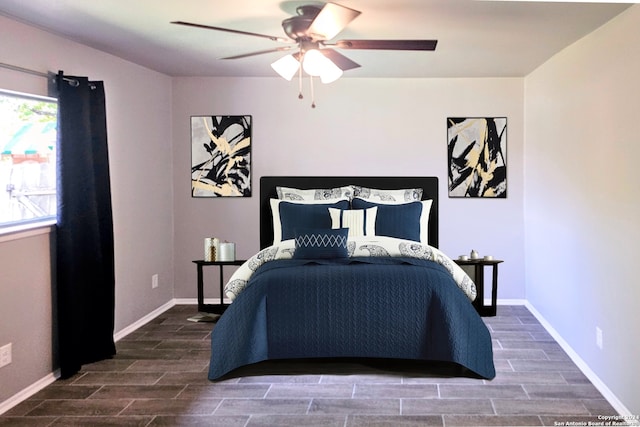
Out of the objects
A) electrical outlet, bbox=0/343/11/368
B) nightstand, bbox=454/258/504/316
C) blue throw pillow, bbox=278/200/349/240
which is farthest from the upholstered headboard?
electrical outlet, bbox=0/343/11/368

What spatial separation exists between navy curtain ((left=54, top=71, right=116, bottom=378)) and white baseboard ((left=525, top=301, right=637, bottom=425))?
3.13 metres

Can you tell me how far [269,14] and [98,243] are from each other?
1.90 metres

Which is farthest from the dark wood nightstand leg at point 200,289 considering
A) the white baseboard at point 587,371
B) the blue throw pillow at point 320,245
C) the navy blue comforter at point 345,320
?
the white baseboard at point 587,371

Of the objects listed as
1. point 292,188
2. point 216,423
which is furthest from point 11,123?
point 292,188

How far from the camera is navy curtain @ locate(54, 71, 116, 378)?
156 inches

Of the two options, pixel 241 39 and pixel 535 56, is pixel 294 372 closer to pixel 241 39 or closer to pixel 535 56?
pixel 241 39

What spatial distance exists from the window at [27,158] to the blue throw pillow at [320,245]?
65.9 inches

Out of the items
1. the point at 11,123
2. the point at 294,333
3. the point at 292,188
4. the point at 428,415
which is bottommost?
the point at 428,415

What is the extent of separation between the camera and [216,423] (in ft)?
10.6

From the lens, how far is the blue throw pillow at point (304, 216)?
5199 mm

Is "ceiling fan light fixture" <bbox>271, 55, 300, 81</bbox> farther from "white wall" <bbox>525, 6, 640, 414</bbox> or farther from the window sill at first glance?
"white wall" <bbox>525, 6, 640, 414</bbox>

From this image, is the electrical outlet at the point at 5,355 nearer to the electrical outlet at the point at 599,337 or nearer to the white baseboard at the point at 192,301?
the white baseboard at the point at 192,301

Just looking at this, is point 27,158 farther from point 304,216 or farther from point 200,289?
point 304,216

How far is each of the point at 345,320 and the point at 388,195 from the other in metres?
1.79
